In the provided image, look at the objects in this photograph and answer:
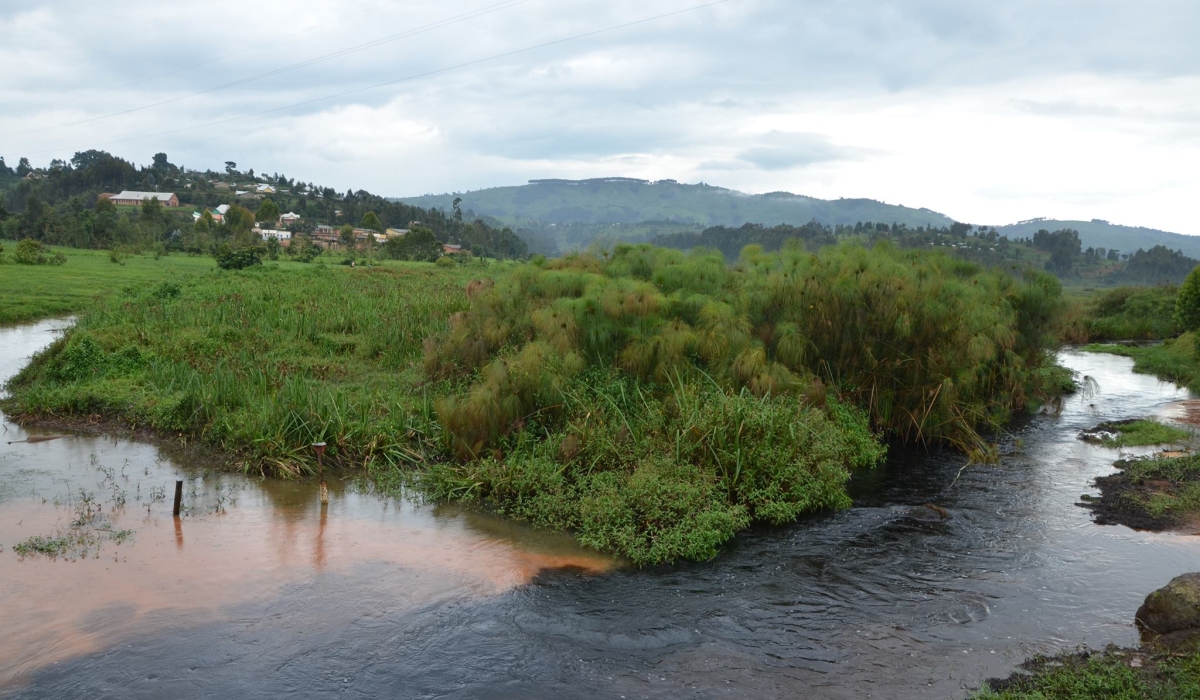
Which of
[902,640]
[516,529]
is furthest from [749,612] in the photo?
[516,529]

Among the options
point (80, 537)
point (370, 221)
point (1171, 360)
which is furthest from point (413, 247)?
point (80, 537)

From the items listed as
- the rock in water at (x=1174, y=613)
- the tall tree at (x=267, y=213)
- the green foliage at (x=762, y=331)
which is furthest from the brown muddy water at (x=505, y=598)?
the tall tree at (x=267, y=213)

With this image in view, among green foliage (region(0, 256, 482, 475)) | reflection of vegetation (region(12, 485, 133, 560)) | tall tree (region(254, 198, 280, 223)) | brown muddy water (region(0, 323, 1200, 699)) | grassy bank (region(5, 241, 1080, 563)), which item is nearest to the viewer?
brown muddy water (region(0, 323, 1200, 699))

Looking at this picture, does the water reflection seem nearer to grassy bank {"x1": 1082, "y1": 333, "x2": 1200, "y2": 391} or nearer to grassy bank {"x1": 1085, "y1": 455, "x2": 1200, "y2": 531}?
grassy bank {"x1": 1085, "y1": 455, "x2": 1200, "y2": 531}

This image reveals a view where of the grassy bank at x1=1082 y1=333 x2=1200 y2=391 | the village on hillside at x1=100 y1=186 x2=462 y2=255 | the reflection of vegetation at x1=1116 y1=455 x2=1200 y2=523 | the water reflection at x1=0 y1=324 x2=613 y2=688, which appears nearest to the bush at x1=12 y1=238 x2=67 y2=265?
the village on hillside at x1=100 y1=186 x2=462 y2=255

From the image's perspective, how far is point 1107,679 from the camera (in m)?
6.00

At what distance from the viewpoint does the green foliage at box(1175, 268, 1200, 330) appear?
24812mm

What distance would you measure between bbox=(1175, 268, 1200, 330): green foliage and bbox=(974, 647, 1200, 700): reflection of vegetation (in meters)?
23.0

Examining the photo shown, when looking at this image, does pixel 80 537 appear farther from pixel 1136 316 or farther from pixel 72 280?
pixel 1136 316

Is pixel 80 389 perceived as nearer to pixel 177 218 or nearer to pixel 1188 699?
pixel 1188 699

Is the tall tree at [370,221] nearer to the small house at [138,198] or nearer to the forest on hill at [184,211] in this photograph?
the forest on hill at [184,211]

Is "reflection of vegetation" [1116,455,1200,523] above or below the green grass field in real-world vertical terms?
below

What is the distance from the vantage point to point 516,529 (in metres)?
9.53

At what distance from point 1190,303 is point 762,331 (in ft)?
63.3
